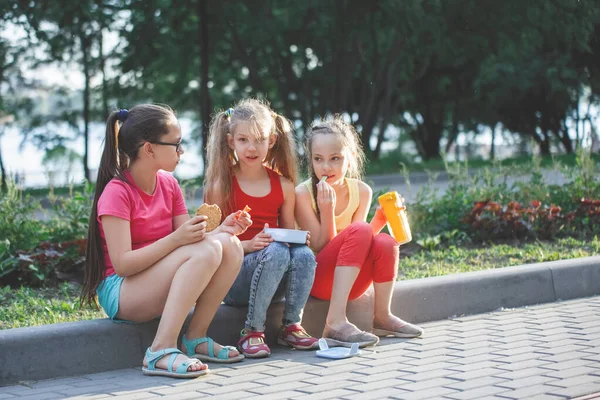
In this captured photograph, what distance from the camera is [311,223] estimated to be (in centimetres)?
490

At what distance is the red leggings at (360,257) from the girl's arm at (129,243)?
900mm

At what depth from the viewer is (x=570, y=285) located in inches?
229

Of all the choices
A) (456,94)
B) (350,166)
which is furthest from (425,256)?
(456,94)

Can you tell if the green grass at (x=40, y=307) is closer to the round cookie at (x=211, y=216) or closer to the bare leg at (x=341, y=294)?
the round cookie at (x=211, y=216)

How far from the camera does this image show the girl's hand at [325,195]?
473cm

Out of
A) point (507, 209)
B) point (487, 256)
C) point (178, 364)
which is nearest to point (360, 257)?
point (178, 364)

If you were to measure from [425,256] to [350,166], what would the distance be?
1953 millimetres

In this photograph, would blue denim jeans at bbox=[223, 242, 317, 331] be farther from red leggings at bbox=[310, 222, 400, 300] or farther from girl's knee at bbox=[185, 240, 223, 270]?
girl's knee at bbox=[185, 240, 223, 270]

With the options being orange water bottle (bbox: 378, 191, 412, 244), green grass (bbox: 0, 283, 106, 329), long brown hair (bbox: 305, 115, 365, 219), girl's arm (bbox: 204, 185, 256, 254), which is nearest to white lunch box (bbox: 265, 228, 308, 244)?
girl's arm (bbox: 204, 185, 256, 254)

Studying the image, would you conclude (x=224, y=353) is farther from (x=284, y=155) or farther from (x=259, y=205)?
(x=284, y=155)

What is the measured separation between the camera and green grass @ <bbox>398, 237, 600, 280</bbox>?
19.9 ft

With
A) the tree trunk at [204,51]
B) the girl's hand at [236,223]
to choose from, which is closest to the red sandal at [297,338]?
the girl's hand at [236,223]

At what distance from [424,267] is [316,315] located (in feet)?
5.03

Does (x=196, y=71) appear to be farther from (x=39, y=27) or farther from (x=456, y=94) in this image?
(x=456, y=94)
